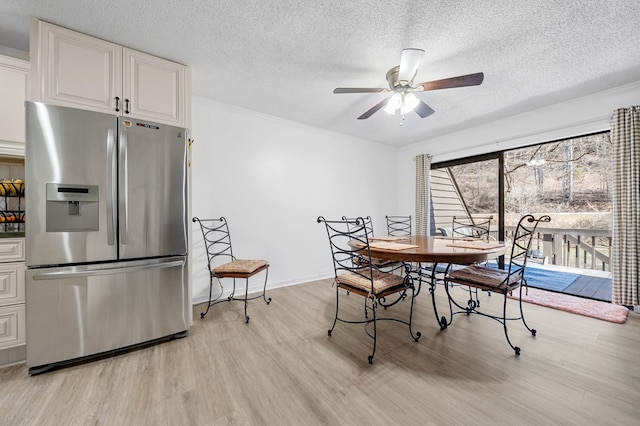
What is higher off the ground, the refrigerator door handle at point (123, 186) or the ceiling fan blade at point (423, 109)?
the ceiling fan blade at point (423, 109)

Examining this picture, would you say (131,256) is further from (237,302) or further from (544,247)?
(544,247)

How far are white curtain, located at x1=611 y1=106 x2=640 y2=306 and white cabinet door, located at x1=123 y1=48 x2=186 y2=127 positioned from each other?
450 cm

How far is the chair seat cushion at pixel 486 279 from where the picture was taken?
189cm

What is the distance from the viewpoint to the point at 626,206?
257 cm

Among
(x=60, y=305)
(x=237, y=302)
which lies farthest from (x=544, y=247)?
(x=60, y=305)

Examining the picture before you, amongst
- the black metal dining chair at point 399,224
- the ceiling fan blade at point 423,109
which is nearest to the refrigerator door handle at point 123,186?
the ceiling fan blade at point 423,109

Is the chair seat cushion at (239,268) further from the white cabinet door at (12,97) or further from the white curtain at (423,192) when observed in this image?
the white curtain at (423,192)

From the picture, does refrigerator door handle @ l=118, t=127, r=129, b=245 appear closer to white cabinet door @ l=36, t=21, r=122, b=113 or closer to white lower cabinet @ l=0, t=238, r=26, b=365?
white cabinet door @ l=36, t=21, r=122, b=113

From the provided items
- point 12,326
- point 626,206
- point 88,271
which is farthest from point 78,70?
point 626,206

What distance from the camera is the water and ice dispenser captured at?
1.61 metres

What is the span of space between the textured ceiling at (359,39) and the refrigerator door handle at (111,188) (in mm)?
858

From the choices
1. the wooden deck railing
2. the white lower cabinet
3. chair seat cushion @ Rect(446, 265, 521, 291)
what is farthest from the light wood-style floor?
the wooden deck railing

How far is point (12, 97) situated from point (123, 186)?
106cm

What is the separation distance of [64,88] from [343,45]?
6.82ft
